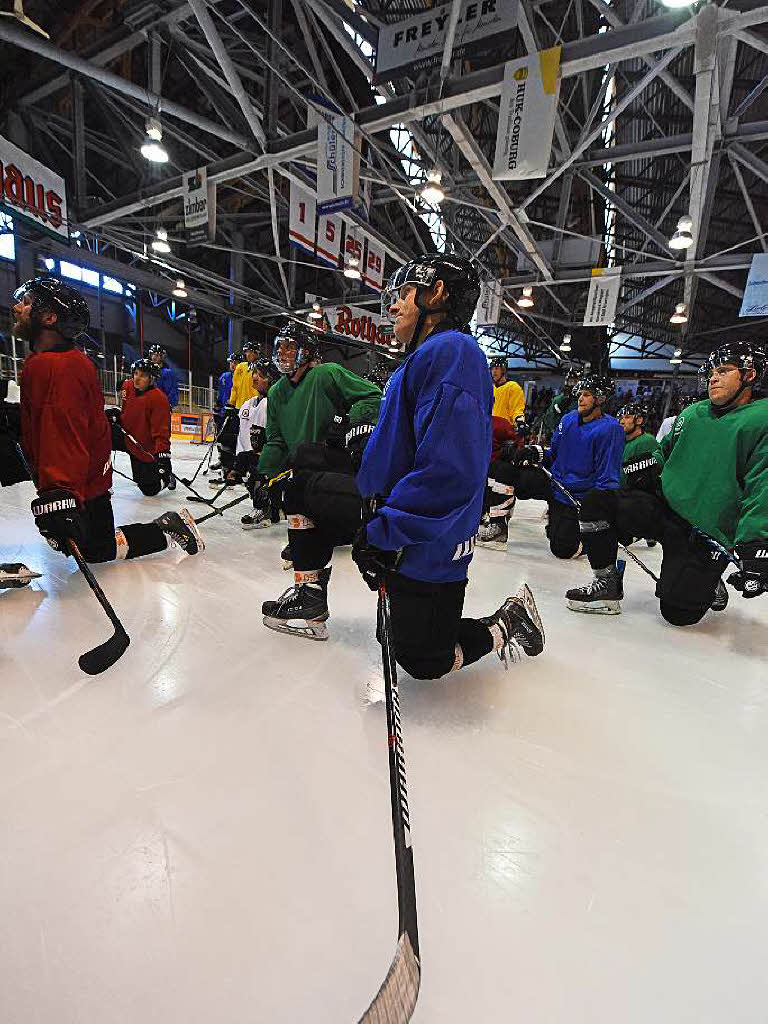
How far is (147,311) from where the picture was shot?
20.7m

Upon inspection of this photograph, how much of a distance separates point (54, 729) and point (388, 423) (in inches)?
55.6

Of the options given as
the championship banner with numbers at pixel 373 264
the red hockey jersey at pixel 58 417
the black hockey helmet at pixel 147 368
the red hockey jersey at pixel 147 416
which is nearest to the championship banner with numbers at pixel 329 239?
the championship banner with numbers at pixel 373 264

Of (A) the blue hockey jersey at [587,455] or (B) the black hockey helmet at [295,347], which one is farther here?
(A) the blue hockey jersey at [587,455]

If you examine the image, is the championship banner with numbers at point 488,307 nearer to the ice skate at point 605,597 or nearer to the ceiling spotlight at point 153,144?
the ceiling spotlight at point 153,144

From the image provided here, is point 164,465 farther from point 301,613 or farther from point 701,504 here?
point 701,504

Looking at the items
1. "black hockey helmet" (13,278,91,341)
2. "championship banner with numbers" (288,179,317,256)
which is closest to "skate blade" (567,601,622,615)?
"black hockey helmet" (13,278,91,341)

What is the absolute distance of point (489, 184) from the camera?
8.20 meters

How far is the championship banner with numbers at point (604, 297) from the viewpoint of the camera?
10.4 meters

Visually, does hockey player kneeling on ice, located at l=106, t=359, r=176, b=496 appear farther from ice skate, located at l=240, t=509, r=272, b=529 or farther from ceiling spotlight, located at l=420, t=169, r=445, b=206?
ceiling spotlight, located at l=420, t=169, r=445, b=206

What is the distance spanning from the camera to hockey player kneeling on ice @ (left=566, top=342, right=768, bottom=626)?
7.89 feet

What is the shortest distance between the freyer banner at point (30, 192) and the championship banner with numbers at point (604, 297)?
32.7 feet

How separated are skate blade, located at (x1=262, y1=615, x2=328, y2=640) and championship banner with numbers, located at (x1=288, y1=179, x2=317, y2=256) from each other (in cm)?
825

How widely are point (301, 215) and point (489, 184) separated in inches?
126

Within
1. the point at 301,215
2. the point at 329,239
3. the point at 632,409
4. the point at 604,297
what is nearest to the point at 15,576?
the point at 632,409
